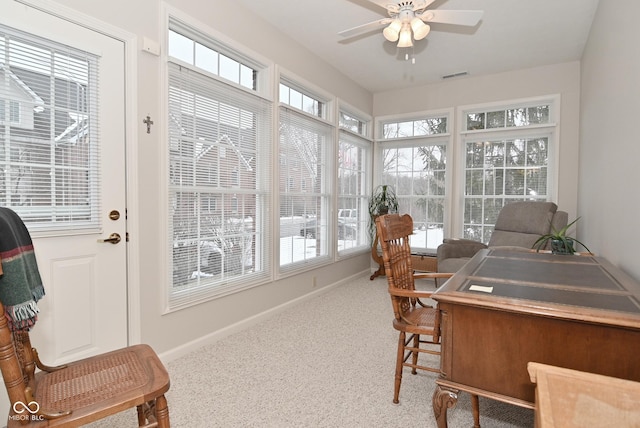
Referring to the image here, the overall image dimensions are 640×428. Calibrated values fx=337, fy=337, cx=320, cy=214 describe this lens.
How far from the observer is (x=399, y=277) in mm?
2020

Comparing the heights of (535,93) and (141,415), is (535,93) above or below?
above

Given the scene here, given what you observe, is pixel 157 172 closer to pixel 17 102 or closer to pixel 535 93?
pixel 17 102

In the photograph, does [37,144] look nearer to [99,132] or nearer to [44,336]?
[99,132]

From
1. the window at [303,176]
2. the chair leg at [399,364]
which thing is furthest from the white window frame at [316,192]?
the chair leg at [399,364]

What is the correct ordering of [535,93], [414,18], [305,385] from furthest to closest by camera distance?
1. [535,93]
2. [414,18]
3. [305,385]

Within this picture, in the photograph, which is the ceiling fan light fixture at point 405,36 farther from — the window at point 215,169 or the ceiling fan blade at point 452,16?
the window at point 215,169

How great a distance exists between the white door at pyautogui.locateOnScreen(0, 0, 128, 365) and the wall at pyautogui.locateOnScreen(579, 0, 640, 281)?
294cm

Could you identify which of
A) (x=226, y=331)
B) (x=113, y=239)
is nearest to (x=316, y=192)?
(x=226, y=331)

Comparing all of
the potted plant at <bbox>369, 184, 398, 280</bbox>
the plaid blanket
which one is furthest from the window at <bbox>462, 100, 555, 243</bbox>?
the plaid blanket

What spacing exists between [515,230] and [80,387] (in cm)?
401

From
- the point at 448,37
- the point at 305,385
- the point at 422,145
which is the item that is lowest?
the point at 305,385

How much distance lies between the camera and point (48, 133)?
6.14 feet

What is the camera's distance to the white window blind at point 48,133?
1.73 m

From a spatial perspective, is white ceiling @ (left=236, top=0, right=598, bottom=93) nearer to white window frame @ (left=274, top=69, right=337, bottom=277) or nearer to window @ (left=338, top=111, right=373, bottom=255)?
white window frame @ (left=274, top=69, right=337, bottom=277)
